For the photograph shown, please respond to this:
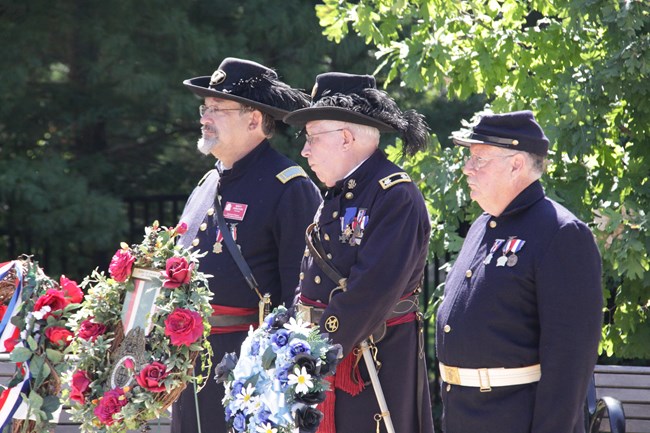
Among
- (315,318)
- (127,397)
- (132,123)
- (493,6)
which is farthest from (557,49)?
(132,123)

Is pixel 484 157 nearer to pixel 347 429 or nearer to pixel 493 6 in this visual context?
pixel 347 429

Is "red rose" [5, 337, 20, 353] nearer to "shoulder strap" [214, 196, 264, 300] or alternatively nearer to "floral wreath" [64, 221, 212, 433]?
"floral wreath" [64, 221, 212, 433]

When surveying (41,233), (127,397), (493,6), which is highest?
(493,6)

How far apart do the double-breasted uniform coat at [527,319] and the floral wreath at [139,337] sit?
1003mm

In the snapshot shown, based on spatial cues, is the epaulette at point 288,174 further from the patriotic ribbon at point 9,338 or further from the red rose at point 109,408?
the red rose at point 109,408

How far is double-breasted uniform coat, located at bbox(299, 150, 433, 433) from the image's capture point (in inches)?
183

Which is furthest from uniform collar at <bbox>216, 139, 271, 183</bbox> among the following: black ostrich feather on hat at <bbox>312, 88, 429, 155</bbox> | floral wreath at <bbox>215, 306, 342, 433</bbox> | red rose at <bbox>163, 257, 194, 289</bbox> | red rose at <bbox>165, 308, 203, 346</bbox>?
floral wreath at <bbox>215, 306, 342, 433</bbox>

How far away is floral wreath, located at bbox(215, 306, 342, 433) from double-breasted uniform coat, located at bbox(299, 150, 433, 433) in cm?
46

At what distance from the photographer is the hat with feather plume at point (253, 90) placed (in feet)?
18.4

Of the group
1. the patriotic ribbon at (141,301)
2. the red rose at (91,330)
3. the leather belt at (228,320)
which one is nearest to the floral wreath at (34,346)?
the red rose at (91,330)

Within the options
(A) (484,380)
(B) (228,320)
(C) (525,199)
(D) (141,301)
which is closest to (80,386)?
(D) (141,301)

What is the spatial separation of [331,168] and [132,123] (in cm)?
482

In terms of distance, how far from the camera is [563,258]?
13.3 ft

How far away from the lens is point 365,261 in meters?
4.68
